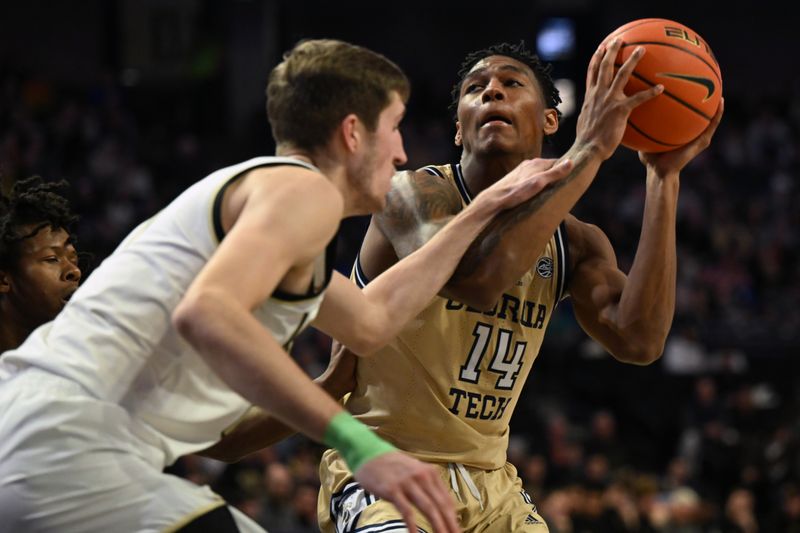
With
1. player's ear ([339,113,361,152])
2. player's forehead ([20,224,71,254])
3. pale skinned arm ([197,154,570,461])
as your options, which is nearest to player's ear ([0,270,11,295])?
player's forehead ([20,224,71,254])

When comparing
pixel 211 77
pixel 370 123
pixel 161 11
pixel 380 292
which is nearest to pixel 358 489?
pixel 380 292

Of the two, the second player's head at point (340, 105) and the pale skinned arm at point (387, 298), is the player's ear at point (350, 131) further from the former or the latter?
the pale skinned arm at point (387, 298)

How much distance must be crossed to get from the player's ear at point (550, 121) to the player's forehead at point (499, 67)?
16cm

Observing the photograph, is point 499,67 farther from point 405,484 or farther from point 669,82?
point 405,484

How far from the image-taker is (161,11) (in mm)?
20562

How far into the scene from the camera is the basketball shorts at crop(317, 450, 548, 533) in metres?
4.31

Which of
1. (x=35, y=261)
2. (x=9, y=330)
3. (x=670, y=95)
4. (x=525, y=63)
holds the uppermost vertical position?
(x=670, y=95)

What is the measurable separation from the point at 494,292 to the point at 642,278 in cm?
74

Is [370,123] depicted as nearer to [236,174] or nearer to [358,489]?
[236,174]

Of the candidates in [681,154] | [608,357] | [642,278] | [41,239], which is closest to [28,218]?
[41,239]

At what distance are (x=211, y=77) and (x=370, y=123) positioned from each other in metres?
16.8

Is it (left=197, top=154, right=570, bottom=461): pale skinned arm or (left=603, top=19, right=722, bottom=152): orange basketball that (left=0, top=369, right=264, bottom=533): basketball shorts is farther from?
(left=603, top=19, right=722, bottom=152): orange basketball

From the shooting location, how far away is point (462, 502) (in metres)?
4.36

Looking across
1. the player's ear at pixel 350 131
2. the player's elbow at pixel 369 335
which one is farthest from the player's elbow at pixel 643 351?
the player's ear at pixel 350 131
